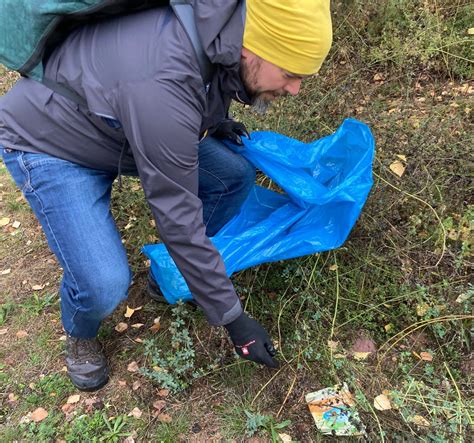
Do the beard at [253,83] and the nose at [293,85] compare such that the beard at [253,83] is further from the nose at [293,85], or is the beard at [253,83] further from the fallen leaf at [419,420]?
the fallen leaf at [419,420]

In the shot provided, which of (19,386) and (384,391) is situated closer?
(384,391)

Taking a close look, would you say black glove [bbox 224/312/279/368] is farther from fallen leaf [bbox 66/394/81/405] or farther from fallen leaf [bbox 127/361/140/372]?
fallen leaf [bbox 66/394/81/405]

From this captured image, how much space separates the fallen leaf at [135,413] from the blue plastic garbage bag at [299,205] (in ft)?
1.57

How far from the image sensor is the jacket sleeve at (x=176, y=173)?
1.34 meters

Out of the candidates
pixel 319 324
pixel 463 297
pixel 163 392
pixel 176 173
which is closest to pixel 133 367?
pixel 163 392

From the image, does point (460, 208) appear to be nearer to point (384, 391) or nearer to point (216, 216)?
point (384, 391)

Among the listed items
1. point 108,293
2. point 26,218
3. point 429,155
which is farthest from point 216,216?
point 26,218

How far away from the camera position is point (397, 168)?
255 centimetres

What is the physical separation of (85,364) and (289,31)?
5.27 ft

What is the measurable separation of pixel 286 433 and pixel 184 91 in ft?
4.48

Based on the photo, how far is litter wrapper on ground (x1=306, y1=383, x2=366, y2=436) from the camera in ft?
5.93

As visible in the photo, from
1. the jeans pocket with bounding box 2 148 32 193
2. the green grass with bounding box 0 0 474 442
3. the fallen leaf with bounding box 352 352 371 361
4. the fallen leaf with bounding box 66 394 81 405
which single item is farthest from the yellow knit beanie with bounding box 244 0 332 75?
the fallen leaf with bounding box 66 394 81 405

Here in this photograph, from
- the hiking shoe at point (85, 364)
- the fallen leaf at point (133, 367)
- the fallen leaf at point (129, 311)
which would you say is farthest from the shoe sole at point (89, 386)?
the fallen leaf at point (129, 311)

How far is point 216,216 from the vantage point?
7.56 ft
